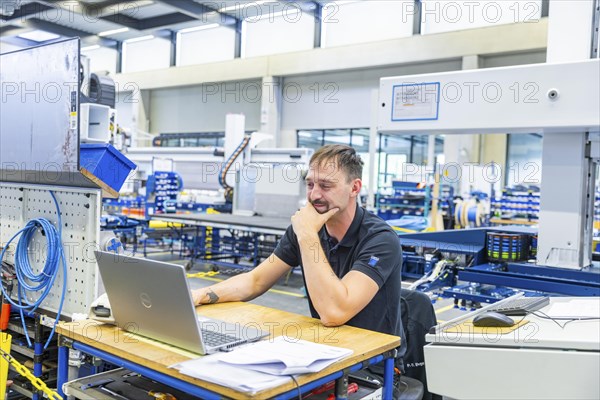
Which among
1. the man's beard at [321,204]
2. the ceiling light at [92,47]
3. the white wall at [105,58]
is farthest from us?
the white wall at [105,58]

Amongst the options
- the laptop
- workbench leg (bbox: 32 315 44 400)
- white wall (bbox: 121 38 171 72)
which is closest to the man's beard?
the laptop

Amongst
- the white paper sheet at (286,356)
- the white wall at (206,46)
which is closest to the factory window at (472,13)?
the white wall at (206,46)

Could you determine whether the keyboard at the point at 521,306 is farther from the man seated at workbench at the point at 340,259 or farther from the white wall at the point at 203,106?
the white wall at the point at 203,106

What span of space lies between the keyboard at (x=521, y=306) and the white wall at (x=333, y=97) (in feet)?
30.7

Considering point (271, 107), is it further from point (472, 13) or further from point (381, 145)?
point (472, 13)

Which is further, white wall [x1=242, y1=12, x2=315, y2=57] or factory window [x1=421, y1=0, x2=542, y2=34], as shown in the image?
white wall [x1=242, y1=12, x2=315, y2=57]

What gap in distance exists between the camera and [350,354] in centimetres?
141

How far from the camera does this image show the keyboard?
5.09ft

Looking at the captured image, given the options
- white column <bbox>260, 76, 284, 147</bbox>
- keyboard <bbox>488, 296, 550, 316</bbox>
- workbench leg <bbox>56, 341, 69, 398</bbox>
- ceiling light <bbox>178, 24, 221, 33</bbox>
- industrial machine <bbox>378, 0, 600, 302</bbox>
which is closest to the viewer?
keyboard <bbox>488, 296, 550, 316</bbox>

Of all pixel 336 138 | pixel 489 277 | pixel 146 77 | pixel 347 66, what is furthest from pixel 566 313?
pixel 146 77

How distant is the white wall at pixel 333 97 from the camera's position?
1120 centimetres

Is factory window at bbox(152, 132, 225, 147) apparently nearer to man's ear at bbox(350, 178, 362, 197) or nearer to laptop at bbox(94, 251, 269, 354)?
man's ear at bbox(350, 178, 362, 197)

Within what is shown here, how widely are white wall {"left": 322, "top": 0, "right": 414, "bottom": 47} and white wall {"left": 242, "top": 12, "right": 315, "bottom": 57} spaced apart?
459mm

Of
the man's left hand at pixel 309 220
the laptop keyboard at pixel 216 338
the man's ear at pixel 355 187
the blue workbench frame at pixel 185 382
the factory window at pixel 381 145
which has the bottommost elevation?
the blue workbench frame at pixel 185 382
